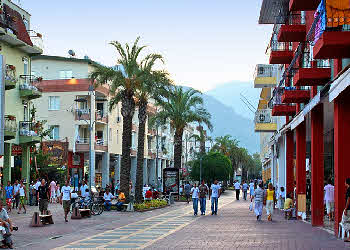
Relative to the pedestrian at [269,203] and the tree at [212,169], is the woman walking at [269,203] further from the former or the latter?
the tree at [212,169]

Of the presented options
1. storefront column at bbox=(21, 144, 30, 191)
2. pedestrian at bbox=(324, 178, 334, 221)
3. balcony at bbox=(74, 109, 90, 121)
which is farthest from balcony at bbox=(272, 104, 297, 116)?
balcony at bbox=(74, 109, 90, 121)

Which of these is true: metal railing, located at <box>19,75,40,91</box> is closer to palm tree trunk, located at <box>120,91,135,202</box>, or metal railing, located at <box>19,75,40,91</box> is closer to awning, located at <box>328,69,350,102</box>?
palm tree trunk, located at <box>120,91,135,202</box>

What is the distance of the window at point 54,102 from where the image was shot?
2648 inches

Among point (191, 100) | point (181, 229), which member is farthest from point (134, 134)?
point (181, 229)

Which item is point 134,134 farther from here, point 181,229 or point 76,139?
point 181,229

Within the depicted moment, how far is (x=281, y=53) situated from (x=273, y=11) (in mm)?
3128

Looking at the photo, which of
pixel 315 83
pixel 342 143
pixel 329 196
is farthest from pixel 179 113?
pixel 342 143

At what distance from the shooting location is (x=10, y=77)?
133ft

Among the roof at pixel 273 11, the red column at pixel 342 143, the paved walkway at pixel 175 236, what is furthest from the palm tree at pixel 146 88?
the red column at pixel 342 143

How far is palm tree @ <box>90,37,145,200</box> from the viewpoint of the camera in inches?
1578

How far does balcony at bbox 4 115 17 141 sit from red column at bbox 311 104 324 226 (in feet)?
73.2

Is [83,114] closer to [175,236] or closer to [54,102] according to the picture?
[54,102]

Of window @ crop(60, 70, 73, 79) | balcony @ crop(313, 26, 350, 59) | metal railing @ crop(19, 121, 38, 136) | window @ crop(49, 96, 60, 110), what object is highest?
window @ crop(60, 70, 73, 79)

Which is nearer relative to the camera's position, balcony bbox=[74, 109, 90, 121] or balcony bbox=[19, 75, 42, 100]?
balcony bbox=[19, 75, 42, 100]
